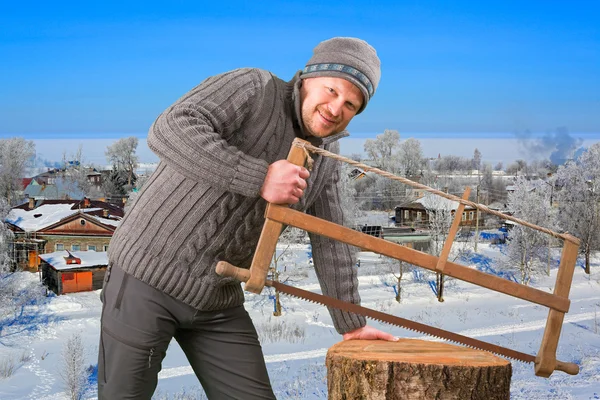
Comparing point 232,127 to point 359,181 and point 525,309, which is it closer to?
point 525,309

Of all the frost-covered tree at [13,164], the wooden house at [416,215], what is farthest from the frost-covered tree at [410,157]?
the frost-covered tree at [13,164]

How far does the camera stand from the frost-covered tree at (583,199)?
19672 mm

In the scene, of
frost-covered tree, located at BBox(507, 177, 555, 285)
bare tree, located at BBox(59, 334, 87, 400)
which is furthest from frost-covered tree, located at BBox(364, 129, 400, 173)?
bare tree, located at BBox(59, 334, 87, 400)

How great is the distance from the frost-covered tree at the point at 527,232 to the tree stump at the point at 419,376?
16.1 meters

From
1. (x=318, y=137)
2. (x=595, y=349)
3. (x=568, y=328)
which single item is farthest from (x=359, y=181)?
(x=318, y=137)

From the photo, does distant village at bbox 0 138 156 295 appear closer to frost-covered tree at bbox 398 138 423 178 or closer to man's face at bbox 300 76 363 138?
frost-covered tree at bbox 398 138 423 178

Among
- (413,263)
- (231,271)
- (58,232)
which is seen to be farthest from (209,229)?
(58,232)

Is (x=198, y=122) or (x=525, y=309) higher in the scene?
(x=198, y=122)

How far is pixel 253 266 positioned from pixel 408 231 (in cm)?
1812

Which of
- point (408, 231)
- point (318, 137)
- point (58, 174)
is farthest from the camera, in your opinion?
point (58, 174)

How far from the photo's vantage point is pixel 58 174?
23219 mm

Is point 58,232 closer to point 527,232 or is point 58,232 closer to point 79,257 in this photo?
point 79,257

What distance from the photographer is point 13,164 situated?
20.7 metres

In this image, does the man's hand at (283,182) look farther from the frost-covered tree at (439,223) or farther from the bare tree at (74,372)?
the frost-covered tree at (439,223)
